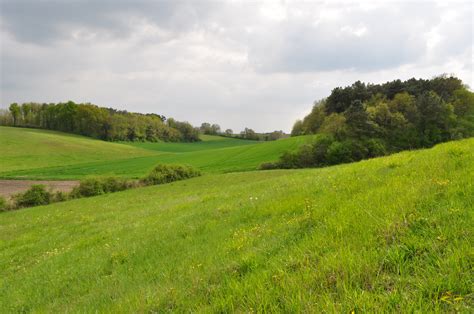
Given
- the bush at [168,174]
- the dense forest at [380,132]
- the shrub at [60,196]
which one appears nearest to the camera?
the shrub at [60,196]

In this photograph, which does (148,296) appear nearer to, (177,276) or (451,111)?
(177,276)

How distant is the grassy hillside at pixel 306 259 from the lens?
11.3 ft

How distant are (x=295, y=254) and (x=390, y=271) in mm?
1441

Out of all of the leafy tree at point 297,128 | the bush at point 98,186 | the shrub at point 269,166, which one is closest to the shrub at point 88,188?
the bush at point 98,186

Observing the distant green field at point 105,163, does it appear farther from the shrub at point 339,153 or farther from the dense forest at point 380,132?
the shrub at point 339,153

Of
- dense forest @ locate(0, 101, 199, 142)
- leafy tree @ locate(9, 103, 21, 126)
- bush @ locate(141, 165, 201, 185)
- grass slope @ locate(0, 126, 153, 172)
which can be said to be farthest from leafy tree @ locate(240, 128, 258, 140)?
bush @ locate(141, 165, 201, 185)

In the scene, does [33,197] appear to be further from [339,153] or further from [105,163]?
[339,153]

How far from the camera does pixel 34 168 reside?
214 feet

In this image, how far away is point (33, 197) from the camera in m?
32.9

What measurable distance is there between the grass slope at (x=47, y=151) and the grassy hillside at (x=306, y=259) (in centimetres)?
6981

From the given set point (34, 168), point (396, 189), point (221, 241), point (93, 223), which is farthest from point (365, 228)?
point (34, 168)

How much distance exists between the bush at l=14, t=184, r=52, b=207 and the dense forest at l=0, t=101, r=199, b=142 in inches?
3899

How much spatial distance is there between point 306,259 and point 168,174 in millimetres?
39561

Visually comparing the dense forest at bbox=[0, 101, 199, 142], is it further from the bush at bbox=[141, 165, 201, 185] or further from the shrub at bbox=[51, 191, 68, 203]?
the shrub at bbox=[51, 191, 68, 203]
